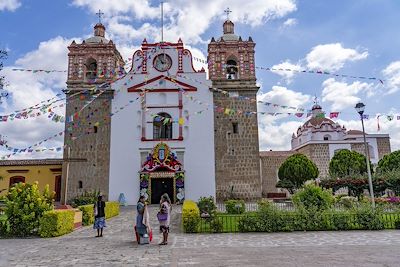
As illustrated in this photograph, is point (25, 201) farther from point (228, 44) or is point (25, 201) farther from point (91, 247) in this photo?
point (228, 44)

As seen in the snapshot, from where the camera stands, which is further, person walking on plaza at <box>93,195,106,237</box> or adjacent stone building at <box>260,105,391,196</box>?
adjacent stone building at <box>260,105,391,196</box>

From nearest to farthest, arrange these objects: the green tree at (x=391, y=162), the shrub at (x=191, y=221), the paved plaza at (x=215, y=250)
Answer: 1. the paved plaza at (x=215, y=250)
2. the shrub at (x=191, y=221)
3. the green tree at (x=391, y=162)

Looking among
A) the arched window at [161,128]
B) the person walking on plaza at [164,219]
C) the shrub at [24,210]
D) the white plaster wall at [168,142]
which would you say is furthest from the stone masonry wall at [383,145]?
the shrub at [24,210]

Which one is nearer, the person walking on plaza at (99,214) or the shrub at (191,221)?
the person walking on plaza at (99,214)

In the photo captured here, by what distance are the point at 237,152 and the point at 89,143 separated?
1013cm

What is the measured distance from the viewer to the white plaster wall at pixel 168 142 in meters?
22.9

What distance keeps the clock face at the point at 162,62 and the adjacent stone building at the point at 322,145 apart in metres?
14.2

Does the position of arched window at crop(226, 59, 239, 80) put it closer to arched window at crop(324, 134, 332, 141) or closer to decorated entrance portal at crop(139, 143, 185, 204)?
decorated entrance portal at crop(139, 143, 185, 204)

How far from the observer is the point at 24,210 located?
1139 centimetres

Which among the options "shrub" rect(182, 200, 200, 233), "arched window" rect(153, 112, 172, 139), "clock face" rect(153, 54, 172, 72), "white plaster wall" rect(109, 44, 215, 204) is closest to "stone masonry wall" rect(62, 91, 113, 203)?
"white plaster wall" rect(109, 44, 215, 204)

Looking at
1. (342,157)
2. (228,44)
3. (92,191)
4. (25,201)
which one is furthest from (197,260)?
(342,157)

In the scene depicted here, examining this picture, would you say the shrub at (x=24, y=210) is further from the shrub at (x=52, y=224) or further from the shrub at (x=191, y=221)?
the shrub at (x=191, y=221)

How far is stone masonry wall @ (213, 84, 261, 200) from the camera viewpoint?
23.2 metres

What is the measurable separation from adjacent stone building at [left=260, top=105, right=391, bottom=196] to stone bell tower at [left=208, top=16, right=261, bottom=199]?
10.5m
